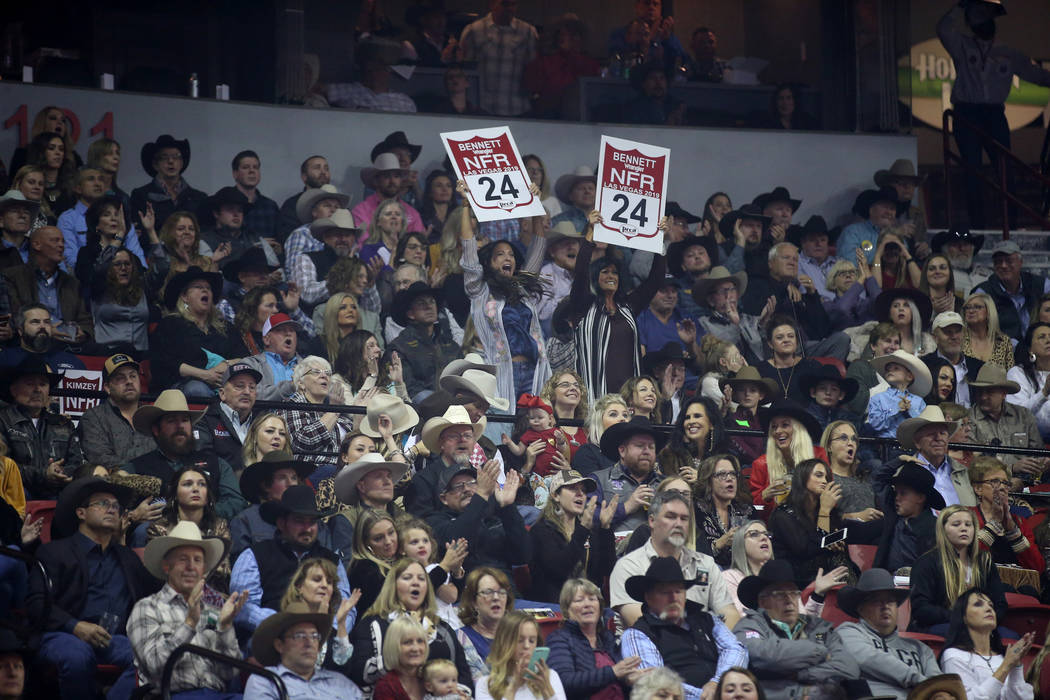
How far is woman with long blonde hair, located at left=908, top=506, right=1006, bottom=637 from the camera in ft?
36.7

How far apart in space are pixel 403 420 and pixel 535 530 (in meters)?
1.48

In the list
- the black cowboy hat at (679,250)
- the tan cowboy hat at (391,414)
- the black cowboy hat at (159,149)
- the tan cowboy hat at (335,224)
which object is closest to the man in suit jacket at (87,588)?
the tan cowboy hat at (391,414)

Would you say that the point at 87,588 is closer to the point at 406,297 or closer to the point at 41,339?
the point at 41,339

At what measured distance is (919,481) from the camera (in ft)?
38.8

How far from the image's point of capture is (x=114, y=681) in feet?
30.8

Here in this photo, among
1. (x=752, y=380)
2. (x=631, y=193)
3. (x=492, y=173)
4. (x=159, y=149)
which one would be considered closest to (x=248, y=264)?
(x=159, y=149)

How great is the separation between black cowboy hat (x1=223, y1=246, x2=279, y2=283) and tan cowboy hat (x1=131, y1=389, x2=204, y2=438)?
2.87 meters

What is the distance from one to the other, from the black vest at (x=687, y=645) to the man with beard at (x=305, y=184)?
6364mm

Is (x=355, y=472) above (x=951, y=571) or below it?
above

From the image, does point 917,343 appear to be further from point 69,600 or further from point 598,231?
point 69,600

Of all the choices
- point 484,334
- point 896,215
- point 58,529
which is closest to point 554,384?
point 484,334

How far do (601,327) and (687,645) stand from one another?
13.4 feet

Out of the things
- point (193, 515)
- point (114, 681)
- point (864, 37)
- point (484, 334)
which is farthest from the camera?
point (864, 37)

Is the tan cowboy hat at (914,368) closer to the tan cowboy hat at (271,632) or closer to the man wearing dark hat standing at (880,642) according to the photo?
the man wearing dark hat standing at (880,642)
